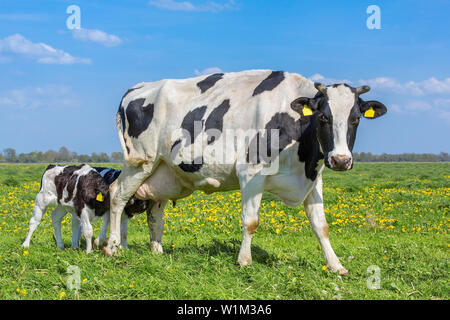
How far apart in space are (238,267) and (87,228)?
343 centimetres

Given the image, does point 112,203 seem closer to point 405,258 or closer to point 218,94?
point 218,94

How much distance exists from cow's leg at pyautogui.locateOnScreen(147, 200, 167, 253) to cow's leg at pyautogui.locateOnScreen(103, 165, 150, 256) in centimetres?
57

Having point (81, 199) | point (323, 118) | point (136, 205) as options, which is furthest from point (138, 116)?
point (323, 118)

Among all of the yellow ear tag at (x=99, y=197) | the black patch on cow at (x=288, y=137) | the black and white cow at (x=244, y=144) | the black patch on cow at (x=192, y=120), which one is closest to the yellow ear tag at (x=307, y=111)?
the black and white cow at (x=244, y=144)

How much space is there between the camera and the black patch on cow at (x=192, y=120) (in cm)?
770

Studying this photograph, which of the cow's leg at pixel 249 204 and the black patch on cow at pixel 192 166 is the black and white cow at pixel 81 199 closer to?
the black patch on cow at pixel 192 166

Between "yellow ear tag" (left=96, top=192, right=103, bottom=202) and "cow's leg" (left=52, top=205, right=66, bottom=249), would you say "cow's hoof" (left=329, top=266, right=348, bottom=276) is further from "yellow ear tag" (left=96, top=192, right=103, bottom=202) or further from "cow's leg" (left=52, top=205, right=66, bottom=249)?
"cow's leg" (left=52, top=205, right=66, bottom=249)

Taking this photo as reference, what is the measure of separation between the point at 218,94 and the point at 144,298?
3.59 m

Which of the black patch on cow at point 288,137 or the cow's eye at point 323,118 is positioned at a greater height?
the cow's eye at point 323,118

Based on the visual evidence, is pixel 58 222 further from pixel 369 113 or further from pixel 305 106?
pixel 369 113

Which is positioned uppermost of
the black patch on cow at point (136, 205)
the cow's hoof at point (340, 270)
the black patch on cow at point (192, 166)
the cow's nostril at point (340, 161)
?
the cow's nostril at point (340, 161)

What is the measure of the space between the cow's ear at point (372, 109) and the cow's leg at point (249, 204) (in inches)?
69.8

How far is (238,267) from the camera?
7016 millimetres

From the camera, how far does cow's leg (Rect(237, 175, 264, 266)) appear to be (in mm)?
6930
